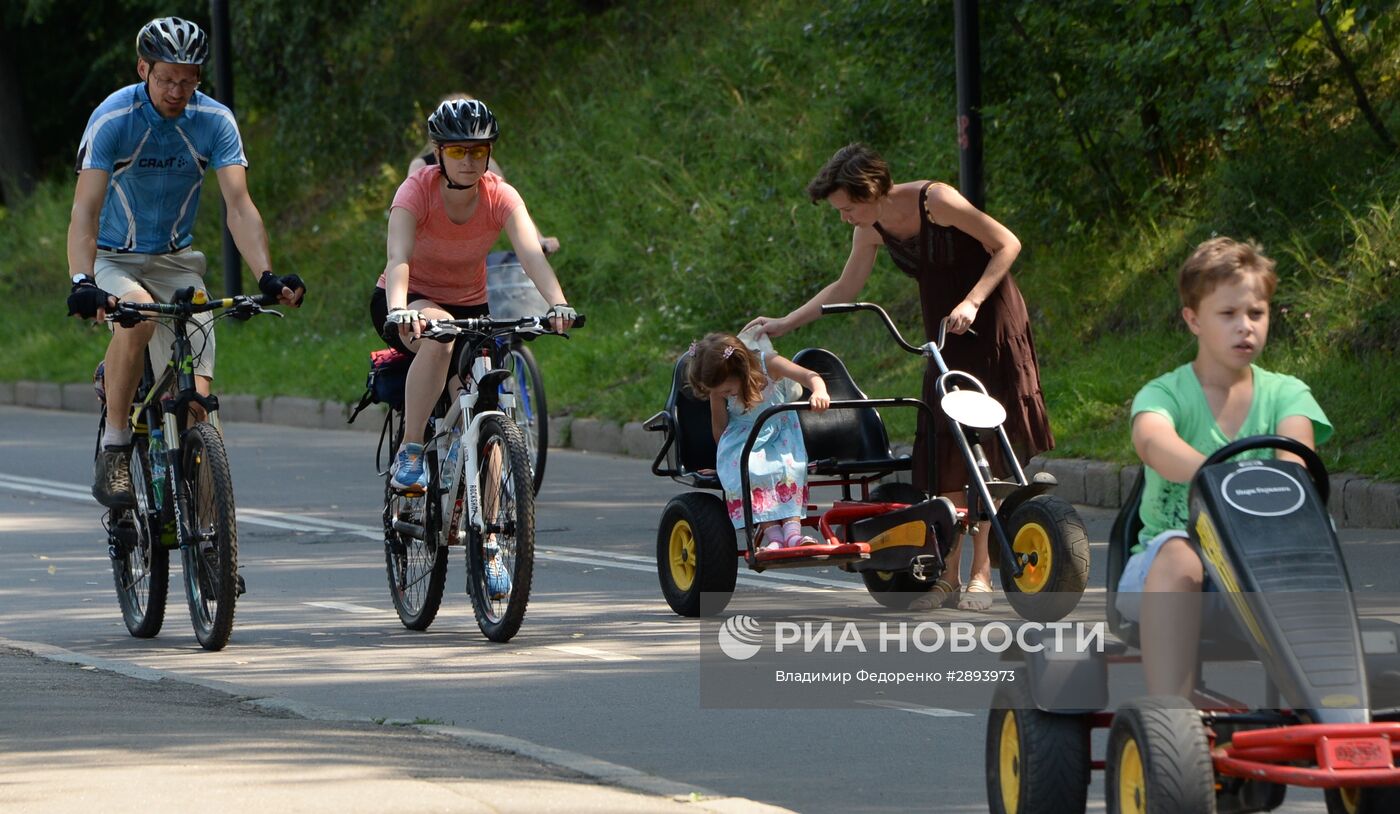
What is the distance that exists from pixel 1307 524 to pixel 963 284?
4.04 m

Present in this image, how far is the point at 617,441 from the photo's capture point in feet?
47.6

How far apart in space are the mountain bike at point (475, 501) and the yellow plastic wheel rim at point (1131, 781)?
3.14 metres

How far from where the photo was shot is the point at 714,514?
25.7 ft

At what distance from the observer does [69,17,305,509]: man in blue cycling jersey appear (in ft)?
24.3

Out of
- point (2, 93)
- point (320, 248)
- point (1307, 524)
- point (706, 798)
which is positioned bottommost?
point (706, 798)

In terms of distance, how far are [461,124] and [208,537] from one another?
1.62 metres

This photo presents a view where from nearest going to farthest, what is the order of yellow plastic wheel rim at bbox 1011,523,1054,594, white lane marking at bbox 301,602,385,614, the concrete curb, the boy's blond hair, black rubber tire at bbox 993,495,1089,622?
the boy's blond hair
black rubber tire at bbox 993,495,1089,622
yellow plastic wheel rim at bbox 1011,523,1054,594
white lane marking at bbox 301,602,385,614
the concrete curb

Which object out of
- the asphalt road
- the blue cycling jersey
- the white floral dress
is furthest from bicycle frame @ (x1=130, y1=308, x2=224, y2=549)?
the white floral dress

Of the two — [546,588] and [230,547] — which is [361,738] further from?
[546,588]

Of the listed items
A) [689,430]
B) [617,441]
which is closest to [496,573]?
[689,430]

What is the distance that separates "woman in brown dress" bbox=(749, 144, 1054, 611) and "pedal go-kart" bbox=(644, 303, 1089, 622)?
13 cm

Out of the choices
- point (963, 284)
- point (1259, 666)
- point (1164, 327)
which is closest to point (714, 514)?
point (963, 284)

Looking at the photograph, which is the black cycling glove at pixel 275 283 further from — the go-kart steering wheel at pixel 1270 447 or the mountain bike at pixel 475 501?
the go-kart steering wheel at pixel 1270 447

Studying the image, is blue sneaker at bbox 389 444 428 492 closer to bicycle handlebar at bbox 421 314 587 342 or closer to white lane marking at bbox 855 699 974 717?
bicycle handlebar at bbox 421 314 587 342
